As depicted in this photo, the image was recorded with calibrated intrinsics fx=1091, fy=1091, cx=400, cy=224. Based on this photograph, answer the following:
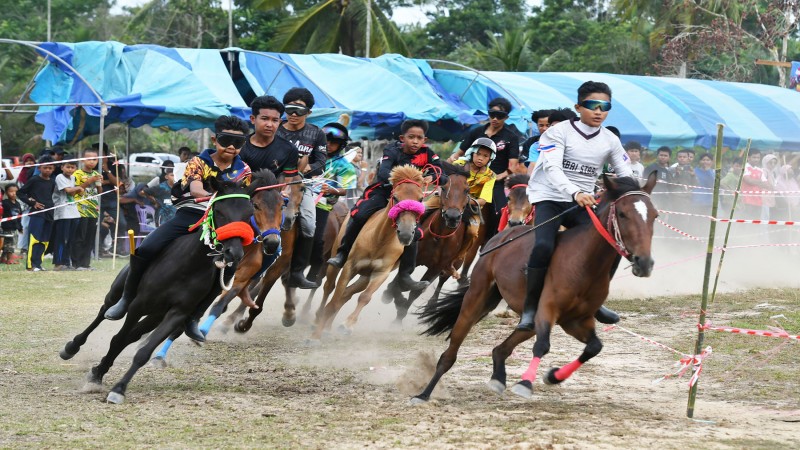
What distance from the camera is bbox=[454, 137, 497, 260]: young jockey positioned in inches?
536

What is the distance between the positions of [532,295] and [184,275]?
2.79 metres

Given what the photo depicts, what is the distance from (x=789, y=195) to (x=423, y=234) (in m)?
14.0

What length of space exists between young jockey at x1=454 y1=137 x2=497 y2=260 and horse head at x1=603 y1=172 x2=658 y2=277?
555cm

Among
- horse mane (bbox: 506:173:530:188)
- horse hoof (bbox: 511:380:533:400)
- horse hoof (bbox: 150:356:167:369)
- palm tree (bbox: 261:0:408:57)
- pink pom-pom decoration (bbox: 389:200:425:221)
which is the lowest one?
horse hoof (bbox: 150:356:167:369)

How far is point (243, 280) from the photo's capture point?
11.0 meters

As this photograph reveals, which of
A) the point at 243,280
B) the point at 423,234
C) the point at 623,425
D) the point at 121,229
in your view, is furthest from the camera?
the point at 121,229

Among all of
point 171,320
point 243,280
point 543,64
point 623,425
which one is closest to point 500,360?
point 623,425

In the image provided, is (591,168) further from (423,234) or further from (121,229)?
(121,229)

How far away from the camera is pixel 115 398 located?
27.1ft

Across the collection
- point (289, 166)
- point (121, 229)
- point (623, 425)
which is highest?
point (289, 166)

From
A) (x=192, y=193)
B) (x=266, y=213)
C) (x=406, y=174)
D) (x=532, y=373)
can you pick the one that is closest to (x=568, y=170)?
(x=532, y=373)

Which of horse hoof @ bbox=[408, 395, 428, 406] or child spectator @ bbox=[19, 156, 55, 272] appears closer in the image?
horse hoof @ bbox=[408, 395, 428, 406]

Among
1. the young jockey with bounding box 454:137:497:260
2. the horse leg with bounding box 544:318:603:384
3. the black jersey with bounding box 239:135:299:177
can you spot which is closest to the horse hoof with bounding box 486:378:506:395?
the horse leg with bounding box 544:318:603:384

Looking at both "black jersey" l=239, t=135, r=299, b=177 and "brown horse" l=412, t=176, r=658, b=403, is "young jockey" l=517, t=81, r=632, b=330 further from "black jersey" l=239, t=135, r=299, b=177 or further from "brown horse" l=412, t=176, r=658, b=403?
"black jersey" l=239, t=135, r=299, b=177
